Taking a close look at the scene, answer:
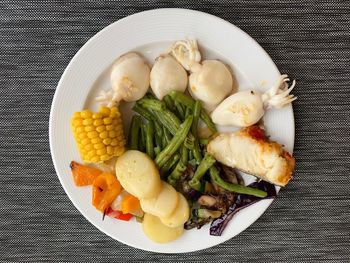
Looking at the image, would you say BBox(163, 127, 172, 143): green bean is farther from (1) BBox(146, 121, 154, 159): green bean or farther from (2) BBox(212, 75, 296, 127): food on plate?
(2) BBox(212, 75, 296, 127): food on plate

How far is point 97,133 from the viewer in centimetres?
150

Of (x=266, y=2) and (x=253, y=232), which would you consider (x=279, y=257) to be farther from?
(x=266, y=2)

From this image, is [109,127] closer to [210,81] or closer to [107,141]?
[107,141]

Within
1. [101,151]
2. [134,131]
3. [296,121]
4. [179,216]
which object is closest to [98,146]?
[101,151]

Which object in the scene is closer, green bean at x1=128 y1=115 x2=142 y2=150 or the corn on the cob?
the corn on the cob

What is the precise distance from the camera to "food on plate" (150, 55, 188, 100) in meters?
1.55

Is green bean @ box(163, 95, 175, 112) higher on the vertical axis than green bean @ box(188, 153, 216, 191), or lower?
higher

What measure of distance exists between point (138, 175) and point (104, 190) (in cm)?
14

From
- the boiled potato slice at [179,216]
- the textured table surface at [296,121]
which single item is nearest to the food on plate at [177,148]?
the boiled potato slice at [179,216]

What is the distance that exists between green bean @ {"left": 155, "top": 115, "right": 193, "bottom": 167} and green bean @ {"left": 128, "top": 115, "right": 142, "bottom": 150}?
0.09m

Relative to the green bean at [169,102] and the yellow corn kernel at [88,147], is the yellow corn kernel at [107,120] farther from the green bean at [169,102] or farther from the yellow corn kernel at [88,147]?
the green bean at [169,102]

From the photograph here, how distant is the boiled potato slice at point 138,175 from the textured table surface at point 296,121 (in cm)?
32

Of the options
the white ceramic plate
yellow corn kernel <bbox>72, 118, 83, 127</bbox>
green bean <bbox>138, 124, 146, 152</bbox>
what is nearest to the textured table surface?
the white ceramic plate

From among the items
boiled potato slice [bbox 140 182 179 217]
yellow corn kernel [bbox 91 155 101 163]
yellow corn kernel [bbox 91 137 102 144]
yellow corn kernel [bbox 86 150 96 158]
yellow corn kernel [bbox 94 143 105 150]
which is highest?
yellow corn kernel [bbox 91 137 102 144]
